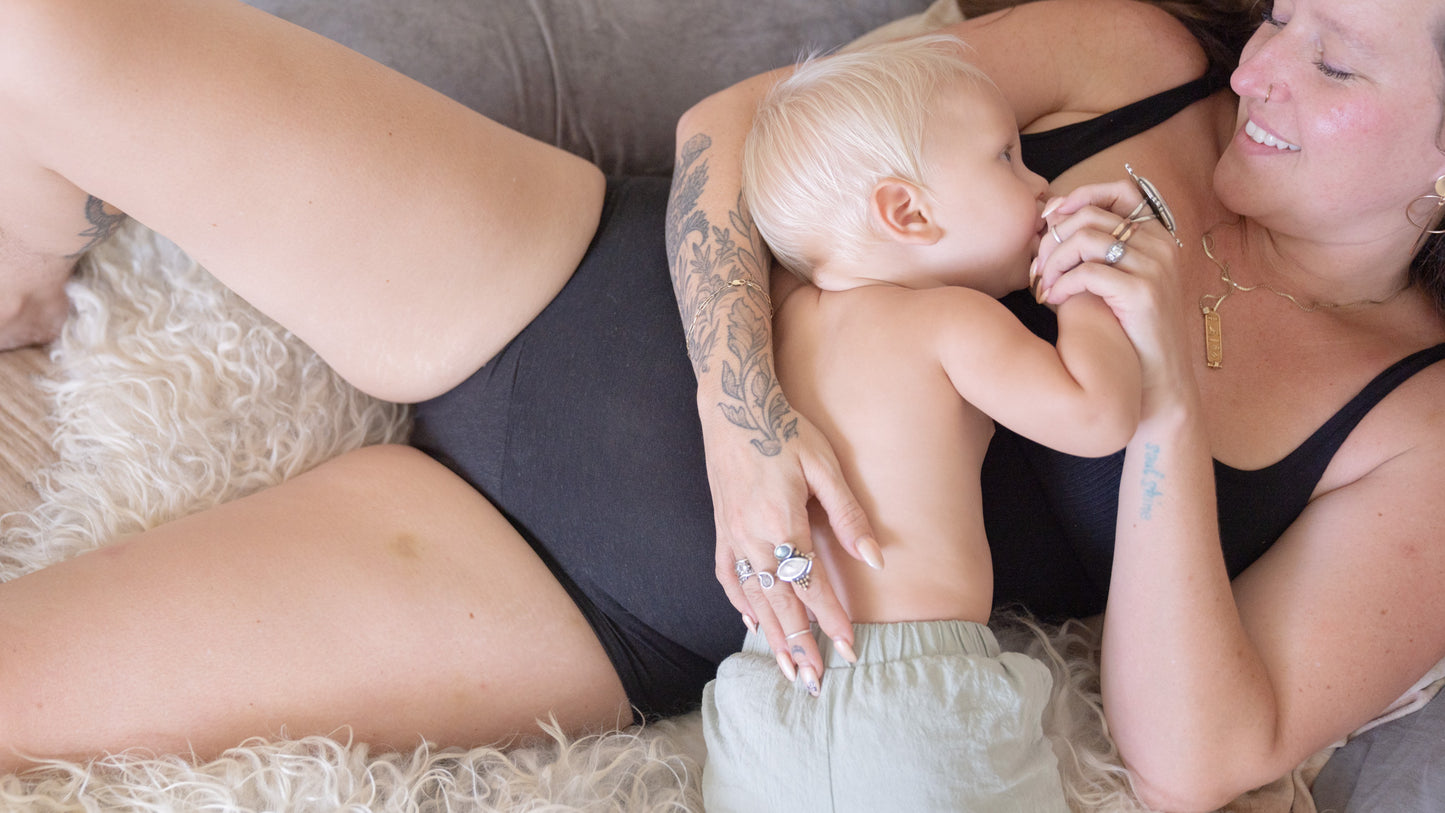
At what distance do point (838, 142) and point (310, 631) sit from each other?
2.67ft

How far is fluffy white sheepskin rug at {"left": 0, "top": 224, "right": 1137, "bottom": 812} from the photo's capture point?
3.41ft

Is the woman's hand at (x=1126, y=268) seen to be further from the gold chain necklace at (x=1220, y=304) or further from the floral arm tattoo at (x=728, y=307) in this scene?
the floral arm tattoo at (x=728, y=307)

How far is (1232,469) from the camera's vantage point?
46.1 inches

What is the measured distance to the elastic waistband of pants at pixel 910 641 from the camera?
3.35 ft

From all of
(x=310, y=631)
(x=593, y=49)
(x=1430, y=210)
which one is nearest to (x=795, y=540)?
(x=310, y=631)

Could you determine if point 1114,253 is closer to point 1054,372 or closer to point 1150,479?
point 1054,372

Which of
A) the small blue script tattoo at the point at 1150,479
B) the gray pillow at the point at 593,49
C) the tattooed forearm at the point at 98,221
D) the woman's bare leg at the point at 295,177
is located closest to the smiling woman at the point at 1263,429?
the small blue script tattoo at the point at 1150,479

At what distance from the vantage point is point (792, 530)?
3.38ft

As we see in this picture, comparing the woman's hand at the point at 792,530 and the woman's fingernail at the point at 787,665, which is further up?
the woman's hand at the point at 792,530

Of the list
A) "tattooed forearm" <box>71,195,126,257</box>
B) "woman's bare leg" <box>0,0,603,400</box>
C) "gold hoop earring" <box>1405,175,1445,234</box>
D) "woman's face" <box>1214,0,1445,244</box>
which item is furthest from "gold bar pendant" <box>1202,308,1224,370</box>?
"tattooed forearm" <box>71,195,126,257</box>

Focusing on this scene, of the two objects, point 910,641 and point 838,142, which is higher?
point 838,142

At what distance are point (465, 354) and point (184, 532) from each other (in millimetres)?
388

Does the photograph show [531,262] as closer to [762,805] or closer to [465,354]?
[465,354]

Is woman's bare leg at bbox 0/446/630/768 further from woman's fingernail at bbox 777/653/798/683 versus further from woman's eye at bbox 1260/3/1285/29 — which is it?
woman's eye at bbox 1260/3/1285/29
